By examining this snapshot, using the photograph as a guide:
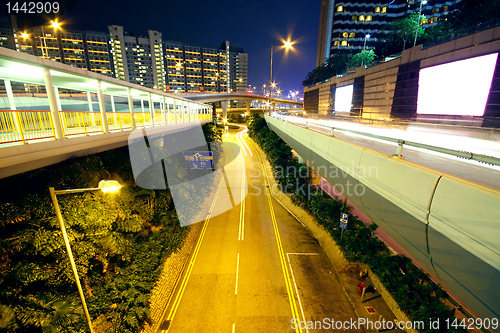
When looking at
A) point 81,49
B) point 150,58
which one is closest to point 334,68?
point 150,58

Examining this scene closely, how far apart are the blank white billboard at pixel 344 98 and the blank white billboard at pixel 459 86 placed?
52.7ft

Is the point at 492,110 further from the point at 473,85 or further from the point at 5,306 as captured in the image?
the point at 5,306

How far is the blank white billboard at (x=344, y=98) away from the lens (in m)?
37.4

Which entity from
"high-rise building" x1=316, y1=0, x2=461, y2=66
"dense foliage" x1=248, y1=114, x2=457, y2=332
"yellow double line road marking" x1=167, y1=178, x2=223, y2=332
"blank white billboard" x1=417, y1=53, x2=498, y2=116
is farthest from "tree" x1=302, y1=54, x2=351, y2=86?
"yellow double line road marking" x1=167, y1=178, x2=223, y2=332

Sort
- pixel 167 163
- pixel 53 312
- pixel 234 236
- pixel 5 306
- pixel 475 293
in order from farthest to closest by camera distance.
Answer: pixel 167 163 < pixel 234 236 < pixel 53 312 < pixel 5 306 < pixel 475 293

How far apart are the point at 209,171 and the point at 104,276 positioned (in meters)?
15.1

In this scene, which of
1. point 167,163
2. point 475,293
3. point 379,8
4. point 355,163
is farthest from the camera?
point 379,8

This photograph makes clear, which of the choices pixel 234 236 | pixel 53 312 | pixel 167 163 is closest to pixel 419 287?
pixel 234 236

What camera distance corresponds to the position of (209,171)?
22344mm

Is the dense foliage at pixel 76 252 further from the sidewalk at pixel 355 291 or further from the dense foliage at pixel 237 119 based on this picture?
the dense foliage at pixel 237 119

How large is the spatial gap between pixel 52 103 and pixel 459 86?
28.4 m

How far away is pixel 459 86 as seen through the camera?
1766cm

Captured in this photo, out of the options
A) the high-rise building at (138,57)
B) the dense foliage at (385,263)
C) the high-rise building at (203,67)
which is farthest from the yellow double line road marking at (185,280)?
the high-rise building at (138,57)

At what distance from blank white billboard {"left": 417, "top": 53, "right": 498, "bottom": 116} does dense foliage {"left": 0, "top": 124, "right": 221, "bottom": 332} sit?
26.3m
